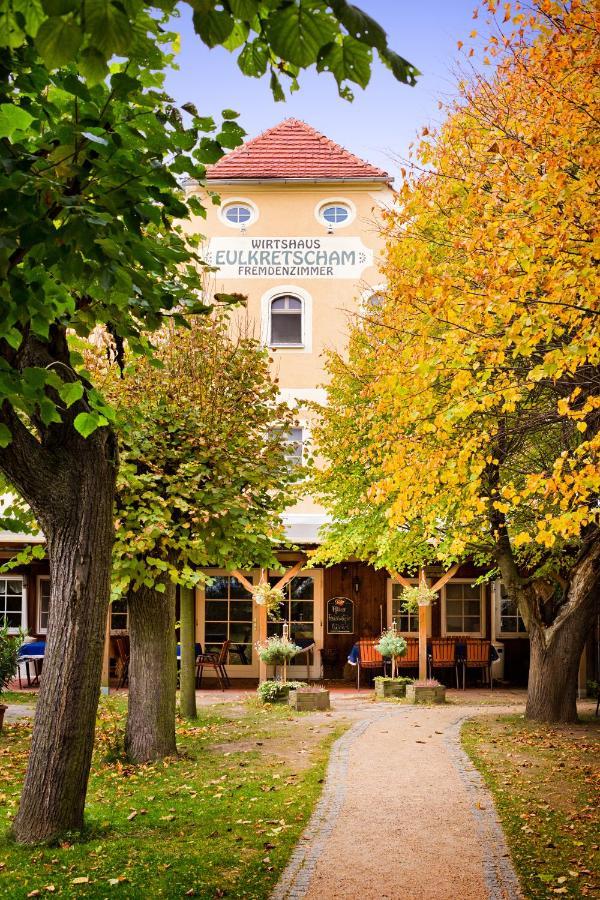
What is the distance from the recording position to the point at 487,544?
44.5 feet

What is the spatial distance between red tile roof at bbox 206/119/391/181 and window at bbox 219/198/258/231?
2.06 ft

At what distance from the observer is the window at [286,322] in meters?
22.4

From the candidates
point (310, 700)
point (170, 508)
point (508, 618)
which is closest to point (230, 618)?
point (310, 700)

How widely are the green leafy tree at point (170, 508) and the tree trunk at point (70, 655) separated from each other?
2733mm

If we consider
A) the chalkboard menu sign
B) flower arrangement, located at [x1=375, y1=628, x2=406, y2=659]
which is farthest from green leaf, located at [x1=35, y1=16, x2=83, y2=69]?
the chalkboard menu sign

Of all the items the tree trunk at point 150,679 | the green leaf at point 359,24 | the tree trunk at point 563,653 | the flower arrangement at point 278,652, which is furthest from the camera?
the flower arrangement at point 278,652

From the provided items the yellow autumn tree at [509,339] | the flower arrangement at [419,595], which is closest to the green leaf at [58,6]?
the yellow autumn tree at [509,339]

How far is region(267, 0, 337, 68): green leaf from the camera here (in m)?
2.39

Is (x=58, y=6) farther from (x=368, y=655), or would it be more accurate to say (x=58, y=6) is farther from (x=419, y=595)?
(x=368, y=655)

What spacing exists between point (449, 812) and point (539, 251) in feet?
15.9

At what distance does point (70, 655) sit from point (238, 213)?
→ 18.0 m

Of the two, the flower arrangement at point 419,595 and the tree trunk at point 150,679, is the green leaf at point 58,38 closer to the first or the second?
the tree trunk at point 150,679

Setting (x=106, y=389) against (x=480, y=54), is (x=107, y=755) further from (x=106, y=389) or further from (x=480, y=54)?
(x=480, y=54)

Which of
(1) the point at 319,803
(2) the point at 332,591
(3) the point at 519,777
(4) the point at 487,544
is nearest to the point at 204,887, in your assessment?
(1) the point at 319,803
